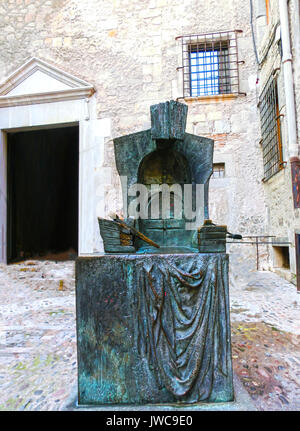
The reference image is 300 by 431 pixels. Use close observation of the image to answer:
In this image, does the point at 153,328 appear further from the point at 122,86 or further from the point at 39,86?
the point at 39,86

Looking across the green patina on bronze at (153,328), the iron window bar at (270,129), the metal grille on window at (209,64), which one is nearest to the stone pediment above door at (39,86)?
the metal grille on window at (209,64)

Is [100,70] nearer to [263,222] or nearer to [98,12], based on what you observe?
[98,12]

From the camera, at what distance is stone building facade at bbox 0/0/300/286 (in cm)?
531

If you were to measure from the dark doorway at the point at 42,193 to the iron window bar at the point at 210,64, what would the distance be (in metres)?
3.61

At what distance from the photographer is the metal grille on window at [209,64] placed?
545 centimetres

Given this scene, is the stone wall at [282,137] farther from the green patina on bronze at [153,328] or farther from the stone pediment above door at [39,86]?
the stone pediment above door at [39,86]

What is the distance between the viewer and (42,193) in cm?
847

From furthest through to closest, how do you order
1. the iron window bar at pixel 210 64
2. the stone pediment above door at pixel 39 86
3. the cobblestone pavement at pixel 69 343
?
the stone pediment above door at pixel 39 86
the iron window bar at pixel 210 64
the cobblestone pavement at pixel 69 343

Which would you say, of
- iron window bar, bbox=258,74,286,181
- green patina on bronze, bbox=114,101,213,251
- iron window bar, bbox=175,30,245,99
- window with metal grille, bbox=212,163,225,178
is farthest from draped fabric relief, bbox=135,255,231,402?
iron window bar, bbox=175,30,245,99

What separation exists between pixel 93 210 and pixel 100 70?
279 centimetres

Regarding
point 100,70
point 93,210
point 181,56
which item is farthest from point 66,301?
point 181,56

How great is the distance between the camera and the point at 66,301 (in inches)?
153

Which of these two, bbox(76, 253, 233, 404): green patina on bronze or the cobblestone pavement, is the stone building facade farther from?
bbox(76, 253, 233, 404): green patina on bronze

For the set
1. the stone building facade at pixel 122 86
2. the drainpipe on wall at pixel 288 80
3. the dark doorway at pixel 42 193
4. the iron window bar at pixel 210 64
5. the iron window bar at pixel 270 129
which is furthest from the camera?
the dark doorway at pixel 42 193
